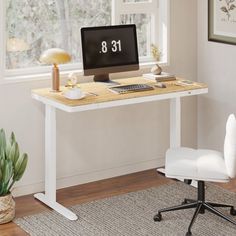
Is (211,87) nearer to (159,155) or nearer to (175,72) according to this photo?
(175,72)

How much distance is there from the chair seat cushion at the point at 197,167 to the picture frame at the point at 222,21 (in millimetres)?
1277

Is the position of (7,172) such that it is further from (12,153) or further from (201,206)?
(201,206)

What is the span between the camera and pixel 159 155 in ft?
17.2

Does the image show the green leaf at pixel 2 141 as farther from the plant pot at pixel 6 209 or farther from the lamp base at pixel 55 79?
the lamp base at pixel 55 79

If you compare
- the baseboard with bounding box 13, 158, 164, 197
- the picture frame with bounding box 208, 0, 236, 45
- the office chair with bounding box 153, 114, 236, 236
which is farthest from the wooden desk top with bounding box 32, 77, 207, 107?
the baseboard with bounding box 13, 158, 164, 197

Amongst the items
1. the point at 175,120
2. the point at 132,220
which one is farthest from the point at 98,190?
the point at 175,120

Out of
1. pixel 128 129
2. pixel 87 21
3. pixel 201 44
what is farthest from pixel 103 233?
pixel 201 44

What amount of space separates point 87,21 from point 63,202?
1368 mm

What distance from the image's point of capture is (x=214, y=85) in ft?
17.0

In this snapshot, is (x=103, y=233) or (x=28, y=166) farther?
(x=28, y=166)

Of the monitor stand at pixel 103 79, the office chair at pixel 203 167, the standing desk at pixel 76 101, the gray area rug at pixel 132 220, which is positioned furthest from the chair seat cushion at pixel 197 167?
the monitor stand at pixel 103 79

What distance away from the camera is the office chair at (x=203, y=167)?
146 inches

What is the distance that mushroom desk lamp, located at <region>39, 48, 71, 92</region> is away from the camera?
14.1 feet

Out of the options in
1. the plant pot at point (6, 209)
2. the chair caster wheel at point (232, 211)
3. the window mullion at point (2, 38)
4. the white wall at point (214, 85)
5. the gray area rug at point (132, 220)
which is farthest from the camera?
the white wall at point (214, 85)
